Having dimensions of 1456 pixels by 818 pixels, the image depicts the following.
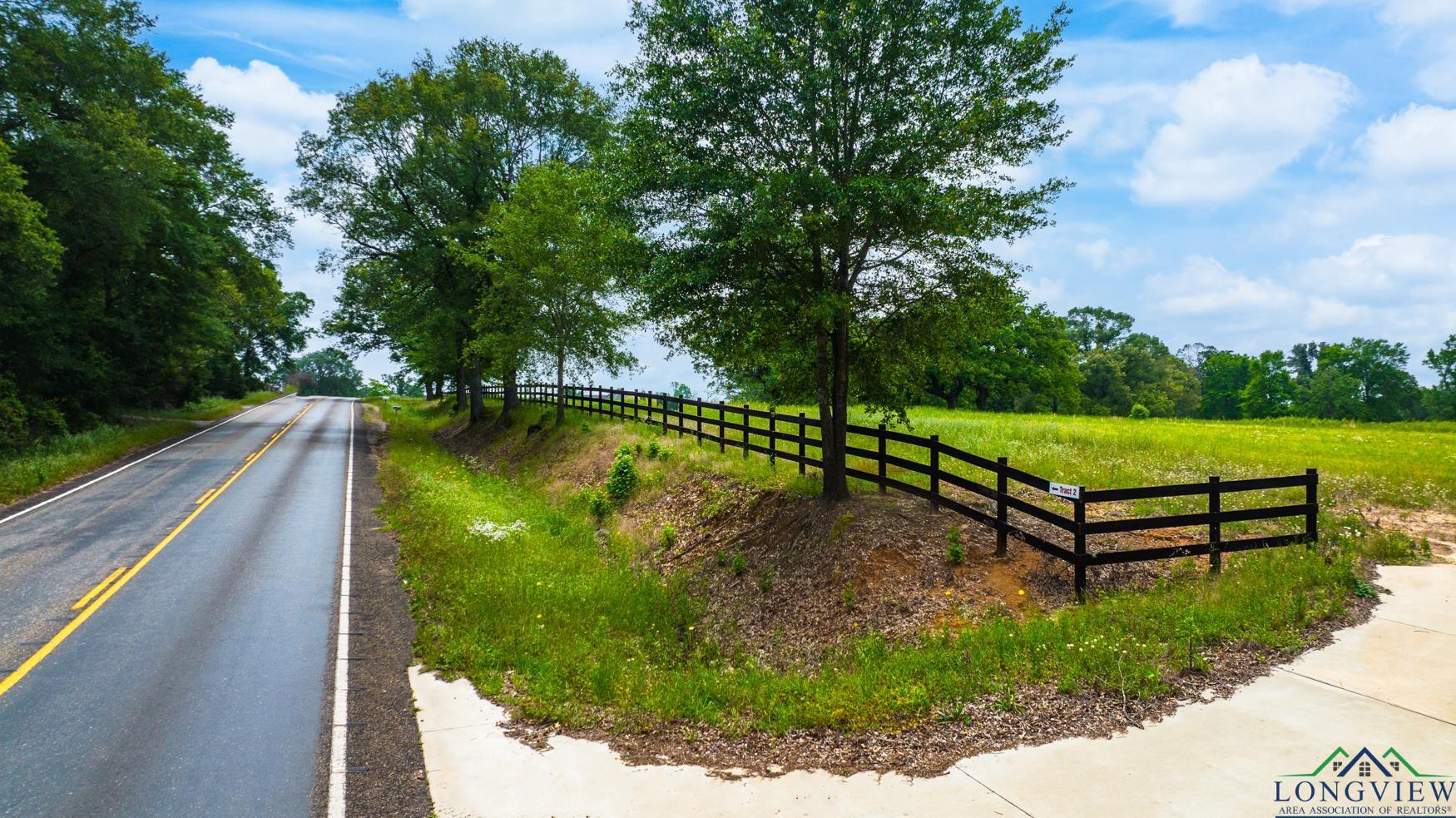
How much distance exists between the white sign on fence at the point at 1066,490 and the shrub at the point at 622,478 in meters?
11.3

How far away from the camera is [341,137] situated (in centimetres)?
3275

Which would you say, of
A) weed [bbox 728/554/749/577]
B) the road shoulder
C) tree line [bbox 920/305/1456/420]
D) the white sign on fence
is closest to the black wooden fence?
the white sign on fence

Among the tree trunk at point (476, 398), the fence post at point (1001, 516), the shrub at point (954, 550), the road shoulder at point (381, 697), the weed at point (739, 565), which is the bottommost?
the road shoulder at point (381, 697)

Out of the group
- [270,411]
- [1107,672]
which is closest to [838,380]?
[1107,672]

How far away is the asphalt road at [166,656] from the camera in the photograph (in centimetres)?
595

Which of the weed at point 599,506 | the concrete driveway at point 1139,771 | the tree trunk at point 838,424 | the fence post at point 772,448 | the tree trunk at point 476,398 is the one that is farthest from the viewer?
the tree trunk at point 476,398

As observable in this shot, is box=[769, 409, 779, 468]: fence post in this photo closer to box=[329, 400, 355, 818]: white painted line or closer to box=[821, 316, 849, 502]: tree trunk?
box=[821, 316, 849, 502]: tree trunk

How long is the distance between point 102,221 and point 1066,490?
3169cm

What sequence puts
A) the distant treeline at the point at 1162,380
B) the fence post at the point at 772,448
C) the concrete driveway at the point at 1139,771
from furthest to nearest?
1. the distant treeline at the point at 1162,380
2. the fence post at the point at 772,448
3. the concrete driveway at the point at 1139,771

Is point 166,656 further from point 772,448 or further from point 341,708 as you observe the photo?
point 772,448

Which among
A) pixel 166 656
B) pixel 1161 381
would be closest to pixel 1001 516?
pixel 166 656

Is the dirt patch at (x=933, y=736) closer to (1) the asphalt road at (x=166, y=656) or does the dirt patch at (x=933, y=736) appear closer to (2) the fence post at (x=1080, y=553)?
(2) the fence post at (x=1080, y=553)

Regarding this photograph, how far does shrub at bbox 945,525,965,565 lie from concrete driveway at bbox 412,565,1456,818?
13.2ft

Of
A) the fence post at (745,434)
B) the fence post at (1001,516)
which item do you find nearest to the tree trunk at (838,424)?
the fence post at (1001,516)
